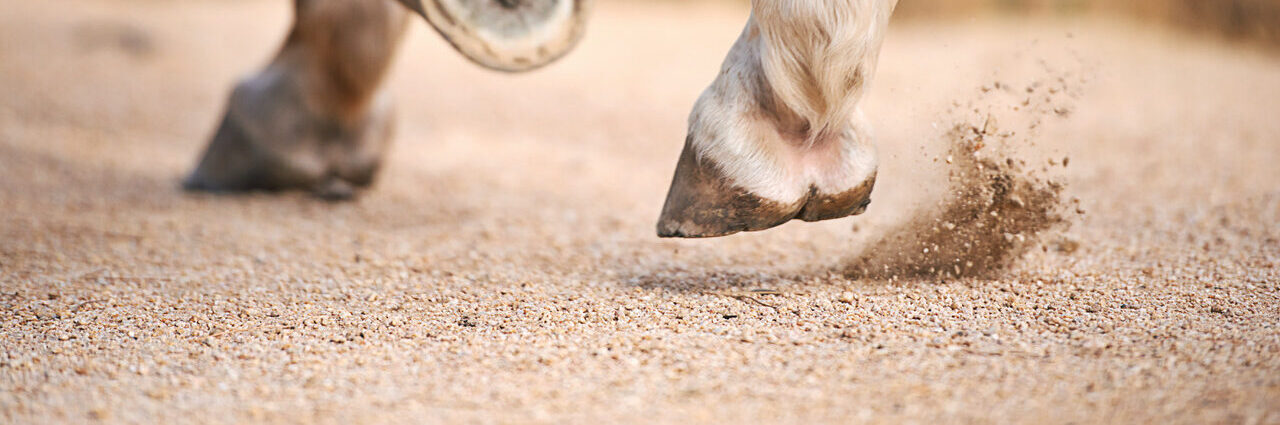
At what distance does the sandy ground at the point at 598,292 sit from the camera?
135 cm

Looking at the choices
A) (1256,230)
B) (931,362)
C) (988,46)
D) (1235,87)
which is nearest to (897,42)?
(988,46)

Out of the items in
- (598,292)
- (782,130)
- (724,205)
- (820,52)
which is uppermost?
(820,52)

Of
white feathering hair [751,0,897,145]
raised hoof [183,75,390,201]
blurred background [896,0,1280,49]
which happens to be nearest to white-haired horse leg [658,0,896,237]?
white feathering hair [751,0,897,145]

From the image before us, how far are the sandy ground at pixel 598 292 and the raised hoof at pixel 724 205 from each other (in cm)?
12

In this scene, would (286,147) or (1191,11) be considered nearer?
(286,147)

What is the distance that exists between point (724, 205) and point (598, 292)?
277 mm

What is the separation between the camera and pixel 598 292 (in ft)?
5.98

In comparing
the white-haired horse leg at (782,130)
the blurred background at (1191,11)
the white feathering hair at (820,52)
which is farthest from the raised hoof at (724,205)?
the blurred background at (1191,11)

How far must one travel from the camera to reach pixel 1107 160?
3.24 m

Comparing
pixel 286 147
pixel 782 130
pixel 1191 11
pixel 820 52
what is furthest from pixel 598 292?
pixel 1191 11

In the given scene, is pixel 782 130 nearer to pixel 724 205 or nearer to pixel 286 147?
pixel 724 205

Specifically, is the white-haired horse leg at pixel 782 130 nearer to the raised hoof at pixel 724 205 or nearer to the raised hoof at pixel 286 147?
the raised hoof at pixel 724 205

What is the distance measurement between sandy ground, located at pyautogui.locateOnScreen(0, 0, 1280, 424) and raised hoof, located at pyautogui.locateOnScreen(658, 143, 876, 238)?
12 cm

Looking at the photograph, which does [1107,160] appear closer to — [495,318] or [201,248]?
[495,318]
